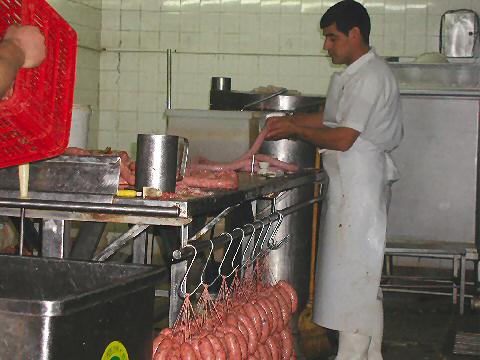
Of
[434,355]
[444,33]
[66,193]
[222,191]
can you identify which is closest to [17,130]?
[66,193]

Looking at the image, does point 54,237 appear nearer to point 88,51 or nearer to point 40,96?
point 40,96

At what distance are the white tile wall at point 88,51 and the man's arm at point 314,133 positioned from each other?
3489 millimetres

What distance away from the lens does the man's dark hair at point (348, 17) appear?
5273mm

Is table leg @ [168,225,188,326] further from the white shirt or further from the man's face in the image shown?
the man's face

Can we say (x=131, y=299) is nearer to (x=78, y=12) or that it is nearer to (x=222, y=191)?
(x=222, y=191)

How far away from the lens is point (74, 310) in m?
2.14

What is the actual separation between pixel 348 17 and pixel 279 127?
2.68 ft

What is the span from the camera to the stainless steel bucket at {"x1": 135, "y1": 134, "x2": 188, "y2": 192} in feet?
10.6

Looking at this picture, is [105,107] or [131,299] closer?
[131,299]

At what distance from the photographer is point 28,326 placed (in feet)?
6.91

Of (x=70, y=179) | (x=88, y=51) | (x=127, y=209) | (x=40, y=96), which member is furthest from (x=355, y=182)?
(x=88, y=51)

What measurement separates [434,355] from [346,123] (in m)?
2.14

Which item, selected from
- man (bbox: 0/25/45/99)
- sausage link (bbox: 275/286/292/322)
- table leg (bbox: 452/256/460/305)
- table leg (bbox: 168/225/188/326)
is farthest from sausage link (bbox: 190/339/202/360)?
table leg (bbox: 452/256/460/305)

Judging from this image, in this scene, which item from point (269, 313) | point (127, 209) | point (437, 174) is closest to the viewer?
point (127, 209)
